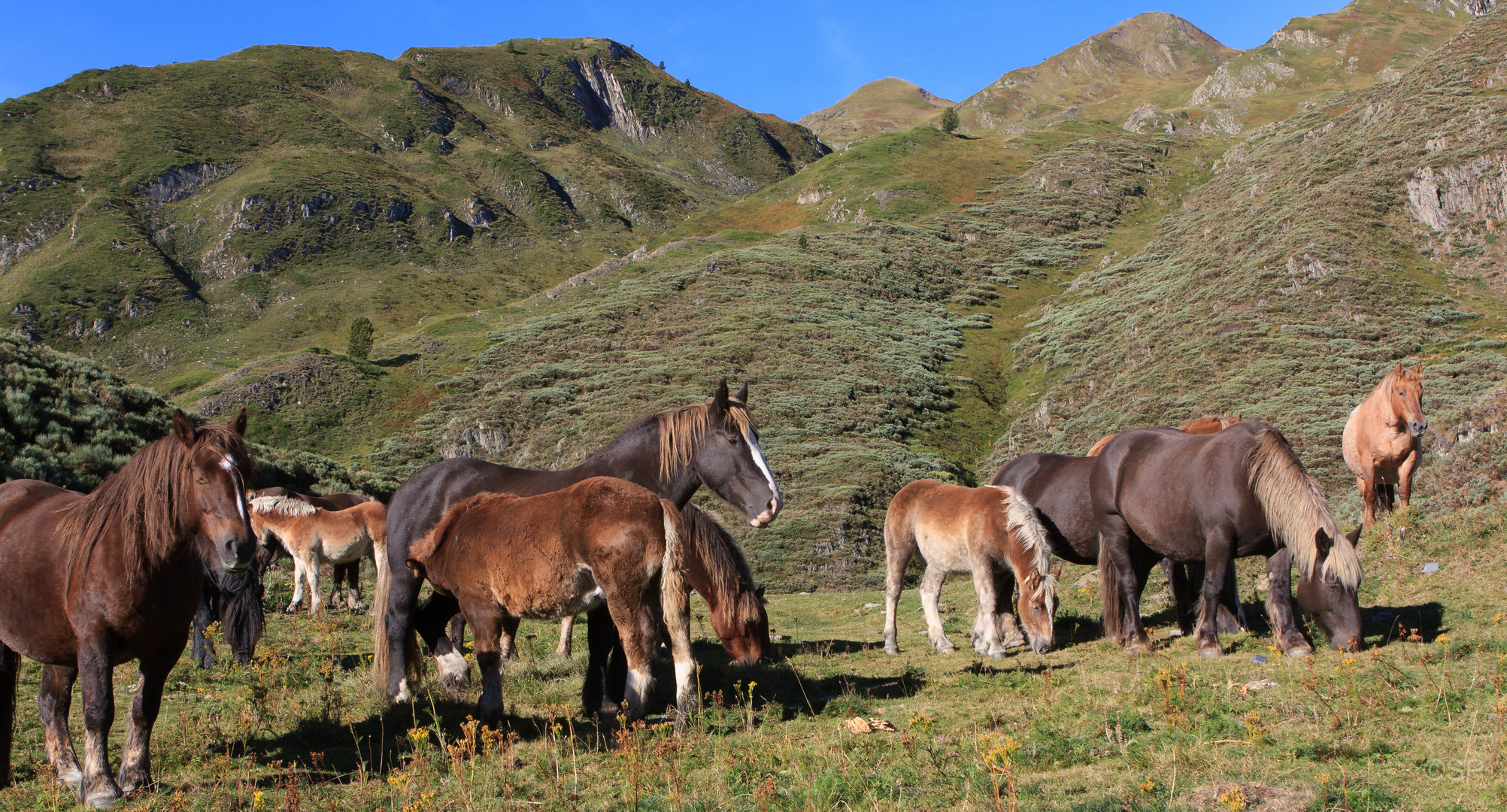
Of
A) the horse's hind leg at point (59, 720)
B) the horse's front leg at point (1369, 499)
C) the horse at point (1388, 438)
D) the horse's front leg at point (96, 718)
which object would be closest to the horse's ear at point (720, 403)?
the horse's front leg at point (96, 718)

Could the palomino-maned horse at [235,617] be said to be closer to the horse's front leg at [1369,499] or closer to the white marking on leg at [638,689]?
the white marking on leg at [638,689]

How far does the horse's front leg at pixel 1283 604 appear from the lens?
26.2 feet

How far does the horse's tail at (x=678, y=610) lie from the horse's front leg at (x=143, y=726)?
10.7 ft

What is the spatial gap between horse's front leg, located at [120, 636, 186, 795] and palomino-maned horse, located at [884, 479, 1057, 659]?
794cm

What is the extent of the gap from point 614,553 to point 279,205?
420ft

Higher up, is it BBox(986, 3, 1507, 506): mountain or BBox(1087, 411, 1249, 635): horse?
BBox(986, 3, 1507, 506): mountain

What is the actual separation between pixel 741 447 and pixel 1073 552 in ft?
19.6

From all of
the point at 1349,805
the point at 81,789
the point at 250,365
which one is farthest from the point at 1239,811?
the point at 250,365

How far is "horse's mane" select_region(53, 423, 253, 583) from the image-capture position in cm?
536

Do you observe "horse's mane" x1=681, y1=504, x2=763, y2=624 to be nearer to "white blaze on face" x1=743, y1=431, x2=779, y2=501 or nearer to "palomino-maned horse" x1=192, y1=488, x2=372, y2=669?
"white blaze on face" x1=743, y1=431, x2=779, y2=501

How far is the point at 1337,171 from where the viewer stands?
48188 mm

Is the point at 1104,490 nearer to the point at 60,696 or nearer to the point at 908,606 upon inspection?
the point at 908,606

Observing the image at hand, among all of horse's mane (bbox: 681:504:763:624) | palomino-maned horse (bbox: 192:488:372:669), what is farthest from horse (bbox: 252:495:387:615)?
horse's mane (bbox: 681:504:763:624)

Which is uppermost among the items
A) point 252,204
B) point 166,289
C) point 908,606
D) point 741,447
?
point 252,204
